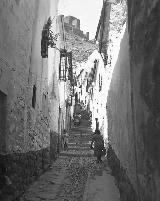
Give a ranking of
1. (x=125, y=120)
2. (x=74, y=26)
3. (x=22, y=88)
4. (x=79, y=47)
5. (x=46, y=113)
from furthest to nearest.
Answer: (x=74, y=26) → (x=79, y=47) → (x=46, y=113) → (x=22, y=88) → (x=125, y=120)

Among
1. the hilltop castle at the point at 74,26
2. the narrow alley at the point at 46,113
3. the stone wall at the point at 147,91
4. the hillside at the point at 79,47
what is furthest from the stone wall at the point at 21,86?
the hilltop castle at the point at 74,26

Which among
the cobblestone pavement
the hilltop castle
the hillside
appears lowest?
the cobblestone pavement

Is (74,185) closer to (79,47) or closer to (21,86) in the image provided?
(21,86)

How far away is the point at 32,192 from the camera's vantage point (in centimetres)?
862

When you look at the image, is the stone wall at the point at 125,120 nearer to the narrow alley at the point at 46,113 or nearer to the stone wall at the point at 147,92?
the narrow alley at the point at 46,113

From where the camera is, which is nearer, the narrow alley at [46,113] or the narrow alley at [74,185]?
the narrow alley at [46,113]

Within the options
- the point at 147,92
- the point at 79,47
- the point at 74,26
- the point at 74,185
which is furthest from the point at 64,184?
the point at 74,26

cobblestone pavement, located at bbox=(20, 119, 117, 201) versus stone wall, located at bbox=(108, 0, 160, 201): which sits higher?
stone wall, located at bbox=(108, 0, 160, 201)

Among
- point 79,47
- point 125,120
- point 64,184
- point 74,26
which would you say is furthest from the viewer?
point 74,26

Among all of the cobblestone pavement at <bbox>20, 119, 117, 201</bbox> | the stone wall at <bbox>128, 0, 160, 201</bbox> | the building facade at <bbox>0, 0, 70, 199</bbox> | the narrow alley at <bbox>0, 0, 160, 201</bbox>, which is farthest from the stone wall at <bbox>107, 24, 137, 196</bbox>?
the building facade at <bbox>0, 0, 70, 199</bbox>

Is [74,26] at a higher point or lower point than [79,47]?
higher

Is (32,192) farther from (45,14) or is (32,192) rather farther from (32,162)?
(45,14)

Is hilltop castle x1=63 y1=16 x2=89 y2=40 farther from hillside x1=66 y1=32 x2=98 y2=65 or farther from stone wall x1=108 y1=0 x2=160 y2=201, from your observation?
stone wall x1=108 y1=0 x2=160 y2=201

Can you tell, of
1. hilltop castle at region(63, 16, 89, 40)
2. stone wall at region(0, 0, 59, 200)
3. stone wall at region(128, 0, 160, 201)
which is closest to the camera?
stone wall at region(128, 0, 160, 201)
